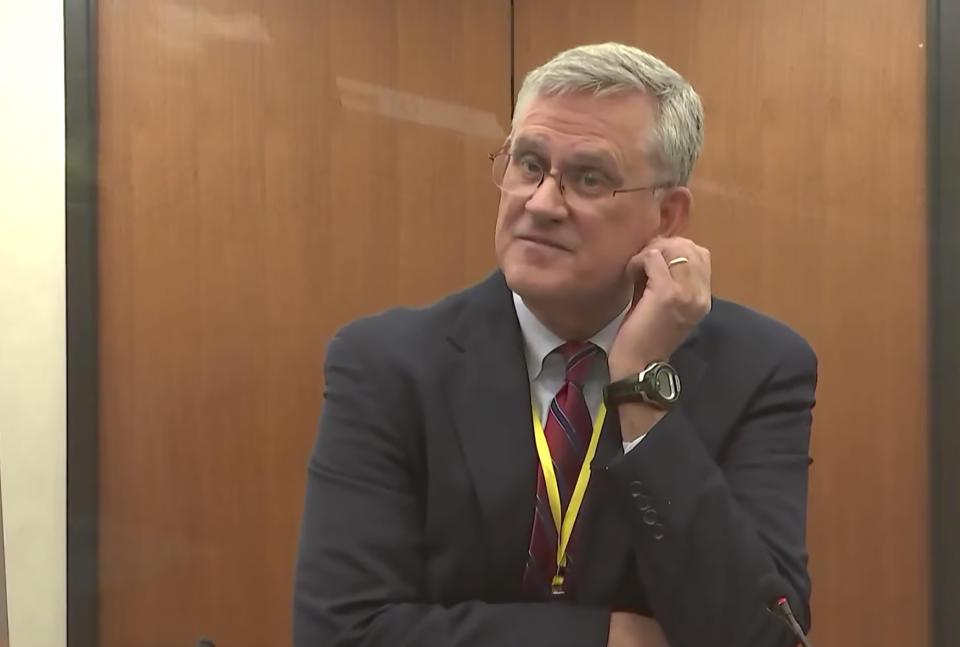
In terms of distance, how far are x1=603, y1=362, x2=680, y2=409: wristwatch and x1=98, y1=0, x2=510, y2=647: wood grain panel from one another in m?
1.21

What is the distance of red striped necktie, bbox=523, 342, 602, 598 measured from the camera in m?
1.17

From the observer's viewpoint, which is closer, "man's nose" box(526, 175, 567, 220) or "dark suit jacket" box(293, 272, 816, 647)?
"dark suit jacket" box(293, 272, 816, 647)

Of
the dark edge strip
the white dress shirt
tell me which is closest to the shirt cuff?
the white dress shirt

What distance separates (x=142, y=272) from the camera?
219cm

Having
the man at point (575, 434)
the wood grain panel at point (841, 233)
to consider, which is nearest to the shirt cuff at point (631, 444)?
the man at point (575, 434)

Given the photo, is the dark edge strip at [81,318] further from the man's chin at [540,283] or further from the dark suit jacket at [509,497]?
the man's chin at [540,283]

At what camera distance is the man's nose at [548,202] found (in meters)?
1.20

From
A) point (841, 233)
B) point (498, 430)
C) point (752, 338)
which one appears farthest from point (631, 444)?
point (841, 233)

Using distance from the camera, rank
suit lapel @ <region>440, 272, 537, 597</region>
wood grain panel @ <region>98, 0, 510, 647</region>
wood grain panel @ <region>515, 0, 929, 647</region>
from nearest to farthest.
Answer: suit lapel @ <region>440, 272, 537, 597</region> < wood grain panel @ <region>515, 0, 929, 647</region> < wood grain panel @ <region>98, 0, 510, 647</region>

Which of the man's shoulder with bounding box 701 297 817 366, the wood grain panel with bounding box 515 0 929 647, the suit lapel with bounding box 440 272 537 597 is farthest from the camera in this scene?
the wood grain panel with bounding box 515 0 929 647

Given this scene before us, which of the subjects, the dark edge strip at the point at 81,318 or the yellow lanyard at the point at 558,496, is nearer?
the yellow lanyard at the point at 558,496

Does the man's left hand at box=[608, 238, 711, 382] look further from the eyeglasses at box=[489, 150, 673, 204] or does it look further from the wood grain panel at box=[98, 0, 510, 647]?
the wood grain panel at box=[98, 0, 510, 647]

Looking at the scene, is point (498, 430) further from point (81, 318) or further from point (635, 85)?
point (81, 318)

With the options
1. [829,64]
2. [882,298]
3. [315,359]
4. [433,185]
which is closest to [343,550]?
[315,359]
